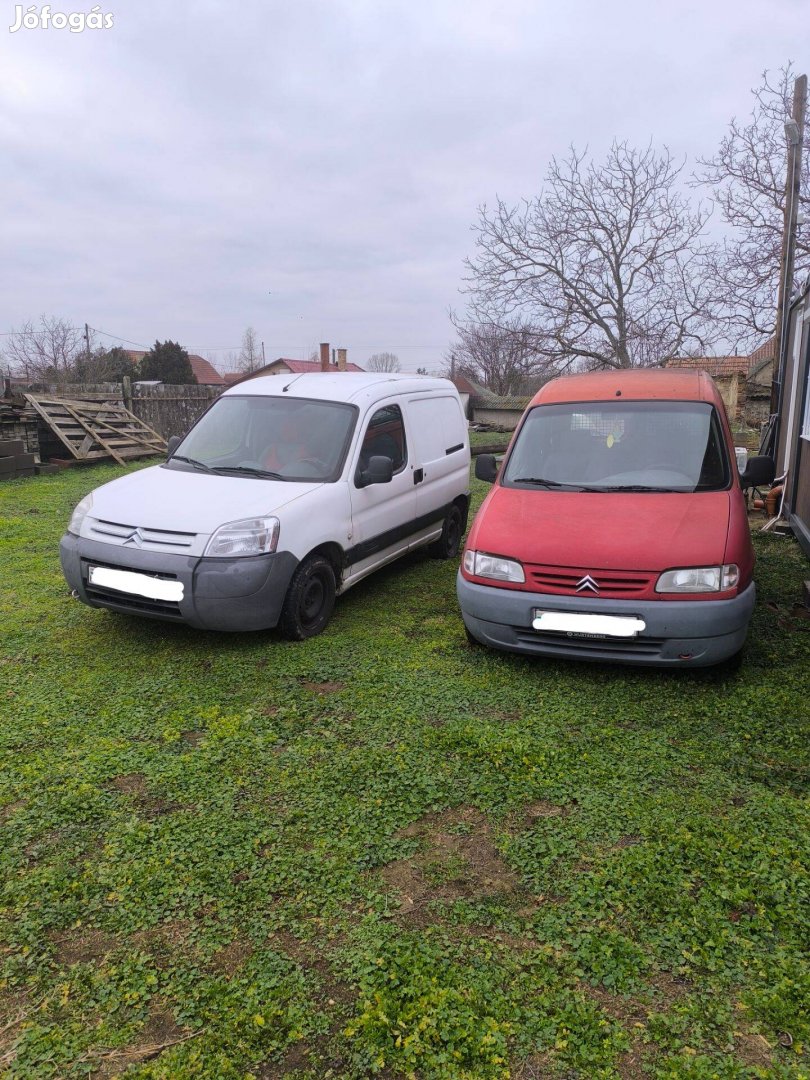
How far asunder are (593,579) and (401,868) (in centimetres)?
206

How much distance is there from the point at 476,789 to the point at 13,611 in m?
4.29

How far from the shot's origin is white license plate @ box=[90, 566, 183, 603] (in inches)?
180

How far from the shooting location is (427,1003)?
2.13 m

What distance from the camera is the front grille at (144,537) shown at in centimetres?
462

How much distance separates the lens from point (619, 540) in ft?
13.9

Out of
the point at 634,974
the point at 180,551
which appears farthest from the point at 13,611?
the point at 634,974

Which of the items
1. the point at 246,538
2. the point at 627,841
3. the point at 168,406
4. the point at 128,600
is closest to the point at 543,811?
the point at 627,841

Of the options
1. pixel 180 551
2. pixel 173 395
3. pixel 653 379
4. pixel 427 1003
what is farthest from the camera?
pixel 173 395

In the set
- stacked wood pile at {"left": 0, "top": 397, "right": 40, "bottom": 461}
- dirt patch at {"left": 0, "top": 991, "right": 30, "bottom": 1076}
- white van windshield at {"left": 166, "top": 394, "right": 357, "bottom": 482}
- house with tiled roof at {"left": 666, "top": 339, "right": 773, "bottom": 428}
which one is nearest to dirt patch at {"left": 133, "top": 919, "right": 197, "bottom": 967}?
dirt patch at {"left": 0, "top": 991, "right": 30, "bottom": 1076}

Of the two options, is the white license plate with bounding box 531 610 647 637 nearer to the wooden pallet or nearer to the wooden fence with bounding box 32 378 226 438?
the wooden pallet

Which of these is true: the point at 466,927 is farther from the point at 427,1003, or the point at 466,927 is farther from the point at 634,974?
the point at 634,974

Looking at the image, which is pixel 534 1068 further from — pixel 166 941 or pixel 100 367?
pixel 100 367

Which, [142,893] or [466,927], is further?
[142,893]

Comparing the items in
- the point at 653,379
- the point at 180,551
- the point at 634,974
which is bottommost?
the point at 634,974
